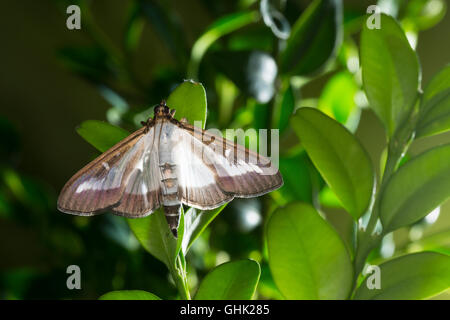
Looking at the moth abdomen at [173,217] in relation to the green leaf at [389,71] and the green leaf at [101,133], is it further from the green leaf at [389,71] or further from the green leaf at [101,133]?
the green leaf at [389,71]

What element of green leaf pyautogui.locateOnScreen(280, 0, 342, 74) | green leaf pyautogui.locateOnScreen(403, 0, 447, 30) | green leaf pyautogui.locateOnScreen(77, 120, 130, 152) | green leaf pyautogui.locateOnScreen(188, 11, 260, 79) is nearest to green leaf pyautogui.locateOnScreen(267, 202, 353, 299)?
green leaf pyautogui.locateOnScreen(77, 120, 130, 152)

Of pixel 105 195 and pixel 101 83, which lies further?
pixel 101 83

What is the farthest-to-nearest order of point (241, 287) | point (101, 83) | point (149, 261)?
1. point (101, 83)
2. point (149, 261)
3. point (241, 287)

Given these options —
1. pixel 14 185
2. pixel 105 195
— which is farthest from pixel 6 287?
pixel 105 195

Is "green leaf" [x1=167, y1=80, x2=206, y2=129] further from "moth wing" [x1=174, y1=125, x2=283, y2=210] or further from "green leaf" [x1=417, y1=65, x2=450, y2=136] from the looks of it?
"green leaf" [x1=417, y1=65, x2=450, y2=136]

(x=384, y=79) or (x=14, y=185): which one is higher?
(x=14, y=185)

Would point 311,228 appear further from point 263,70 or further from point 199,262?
point 199,262

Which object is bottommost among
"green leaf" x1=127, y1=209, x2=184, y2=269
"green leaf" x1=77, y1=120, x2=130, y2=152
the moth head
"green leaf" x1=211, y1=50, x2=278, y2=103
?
"green leaf" x1=127, y1=209, x2=184, y2=269
